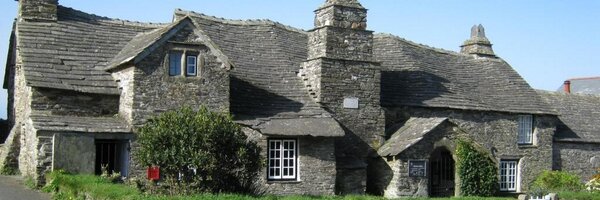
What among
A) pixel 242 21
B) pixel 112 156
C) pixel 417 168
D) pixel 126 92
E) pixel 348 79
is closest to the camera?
pixel 112 156

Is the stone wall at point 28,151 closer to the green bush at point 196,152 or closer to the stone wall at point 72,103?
the stone wall at point 72,103

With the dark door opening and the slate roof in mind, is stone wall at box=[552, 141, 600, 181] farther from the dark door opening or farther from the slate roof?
the dark door opening

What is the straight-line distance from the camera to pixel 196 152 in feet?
72.9

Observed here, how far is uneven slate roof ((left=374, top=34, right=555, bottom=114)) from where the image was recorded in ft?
111

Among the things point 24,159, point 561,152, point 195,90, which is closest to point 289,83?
point 195,90

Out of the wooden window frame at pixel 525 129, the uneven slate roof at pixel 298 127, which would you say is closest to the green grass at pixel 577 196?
the wooden window frame at pixel 525 129

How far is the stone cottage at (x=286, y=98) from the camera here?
25719 mm

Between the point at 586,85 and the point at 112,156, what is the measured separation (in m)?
39.6

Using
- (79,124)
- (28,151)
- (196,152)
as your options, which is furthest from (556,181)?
(28,151)

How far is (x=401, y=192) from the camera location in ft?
94.8

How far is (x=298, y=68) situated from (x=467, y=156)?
769 cm

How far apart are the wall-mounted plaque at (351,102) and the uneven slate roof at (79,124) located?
8875mm

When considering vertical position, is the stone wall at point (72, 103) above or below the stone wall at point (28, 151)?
above

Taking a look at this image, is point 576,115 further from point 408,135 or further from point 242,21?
point 242,21
